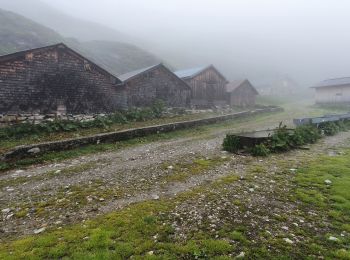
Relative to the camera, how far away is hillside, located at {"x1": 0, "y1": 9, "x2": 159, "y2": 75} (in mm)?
54031

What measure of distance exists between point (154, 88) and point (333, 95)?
37.0m

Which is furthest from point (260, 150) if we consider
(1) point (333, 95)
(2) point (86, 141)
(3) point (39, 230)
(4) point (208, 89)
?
(1) point (333, 95)

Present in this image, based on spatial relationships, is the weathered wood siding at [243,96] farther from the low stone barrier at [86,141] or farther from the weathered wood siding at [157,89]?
the low stone barrier at [86,141]

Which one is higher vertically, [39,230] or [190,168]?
[190,168]

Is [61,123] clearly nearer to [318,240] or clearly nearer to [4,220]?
[4,220]

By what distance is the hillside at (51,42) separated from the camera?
2127 inches

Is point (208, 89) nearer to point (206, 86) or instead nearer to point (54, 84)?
point (206, 86)

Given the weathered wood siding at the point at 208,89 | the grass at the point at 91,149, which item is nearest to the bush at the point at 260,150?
the grass at the point at 91,149

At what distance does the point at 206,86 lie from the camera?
35.6 m

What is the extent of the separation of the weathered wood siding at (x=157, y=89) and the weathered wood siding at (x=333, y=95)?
31.3 metres

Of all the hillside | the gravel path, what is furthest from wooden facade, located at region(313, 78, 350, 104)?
the gravel path

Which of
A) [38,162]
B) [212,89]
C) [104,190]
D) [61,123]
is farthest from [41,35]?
[104,190]

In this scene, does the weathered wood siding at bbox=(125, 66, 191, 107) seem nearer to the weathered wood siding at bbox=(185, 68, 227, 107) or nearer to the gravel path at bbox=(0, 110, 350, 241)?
the weathered wood siding at bbox=(185, 68, 227, 107)

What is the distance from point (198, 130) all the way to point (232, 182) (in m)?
12.4
